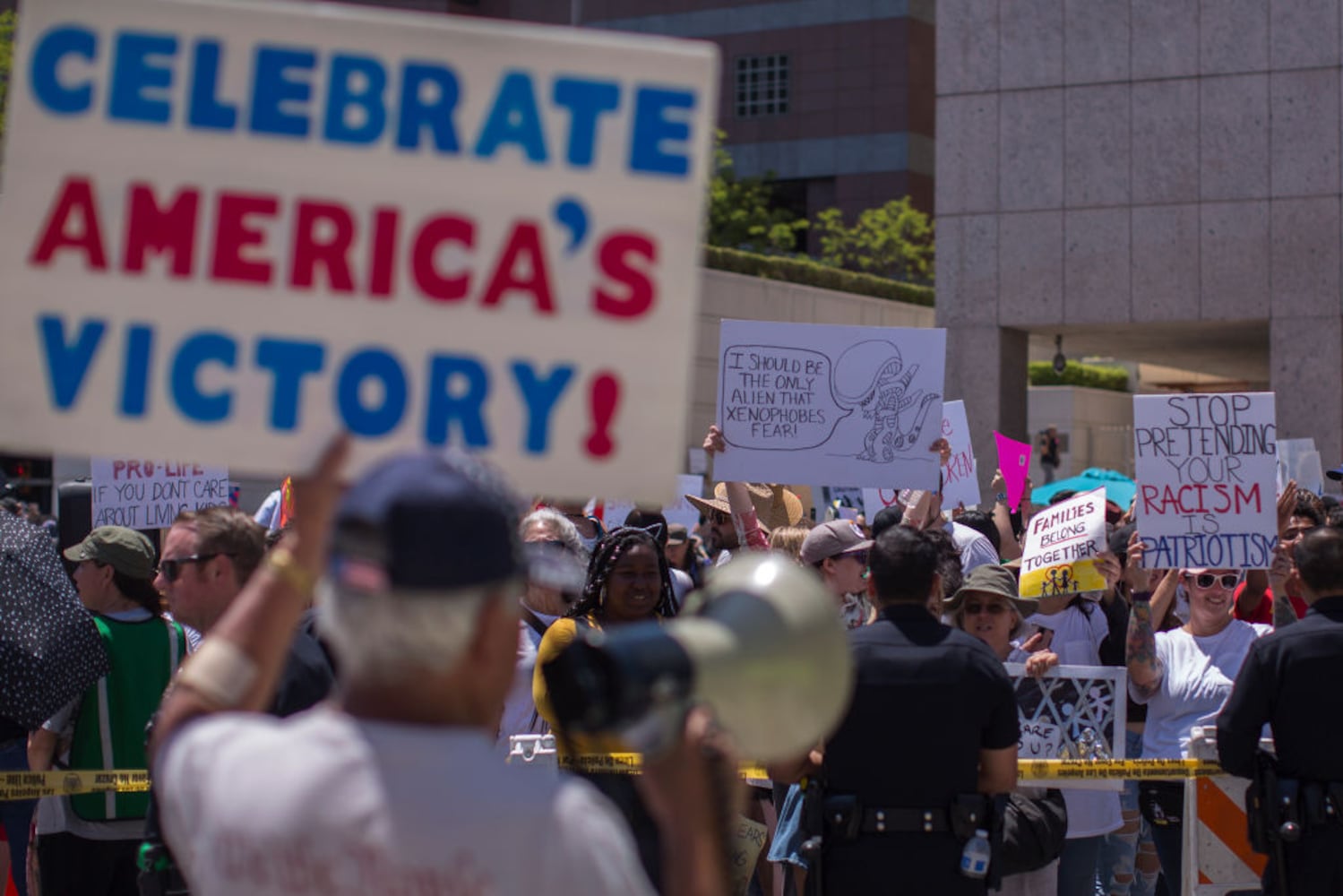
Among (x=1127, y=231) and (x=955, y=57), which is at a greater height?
(x=955, y=57)

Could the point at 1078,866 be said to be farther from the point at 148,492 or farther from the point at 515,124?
the point at 148,492

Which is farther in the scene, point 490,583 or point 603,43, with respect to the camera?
point 603,43

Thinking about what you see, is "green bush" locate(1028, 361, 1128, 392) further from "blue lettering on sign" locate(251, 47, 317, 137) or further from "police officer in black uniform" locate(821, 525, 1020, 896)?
"blue lettering on sign" locate(251, 47, 317, 137)

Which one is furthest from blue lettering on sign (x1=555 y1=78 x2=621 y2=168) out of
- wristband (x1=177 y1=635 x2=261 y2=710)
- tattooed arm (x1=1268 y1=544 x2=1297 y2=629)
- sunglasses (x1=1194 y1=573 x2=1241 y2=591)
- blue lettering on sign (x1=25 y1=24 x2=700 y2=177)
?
tattooed arm (x1=1268 y1=544 x2=1297 y2=629)

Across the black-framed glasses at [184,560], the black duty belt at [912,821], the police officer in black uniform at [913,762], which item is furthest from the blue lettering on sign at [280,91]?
the black duty belt at [912,821]

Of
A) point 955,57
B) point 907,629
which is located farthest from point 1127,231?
A: point 907,629

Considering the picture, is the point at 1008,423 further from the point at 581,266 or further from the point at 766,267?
the point at 581,266

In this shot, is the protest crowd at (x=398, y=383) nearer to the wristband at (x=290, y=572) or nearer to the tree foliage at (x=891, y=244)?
the wristband at (x=290, y=572)

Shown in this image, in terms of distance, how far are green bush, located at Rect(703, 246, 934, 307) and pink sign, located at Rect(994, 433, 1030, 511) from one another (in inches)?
634

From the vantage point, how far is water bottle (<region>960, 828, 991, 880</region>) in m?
4.89

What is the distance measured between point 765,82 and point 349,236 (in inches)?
1886

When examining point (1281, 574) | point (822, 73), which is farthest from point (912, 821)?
point (822, 73)

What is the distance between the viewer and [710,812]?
7.00 feet

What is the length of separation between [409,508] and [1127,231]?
18.8 meters
